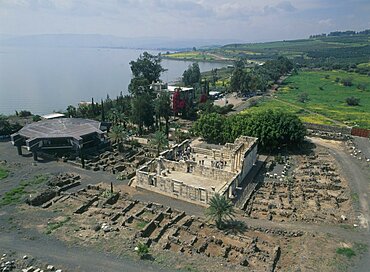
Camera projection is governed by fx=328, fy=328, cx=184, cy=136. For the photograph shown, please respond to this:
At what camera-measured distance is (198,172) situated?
5328cm

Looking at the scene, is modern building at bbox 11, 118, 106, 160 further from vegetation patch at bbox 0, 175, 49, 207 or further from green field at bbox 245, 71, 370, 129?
green field at bbox 245, 71, 370, 129

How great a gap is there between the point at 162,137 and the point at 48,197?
23.4 m

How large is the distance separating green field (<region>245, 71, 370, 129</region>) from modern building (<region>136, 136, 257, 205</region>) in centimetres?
4231

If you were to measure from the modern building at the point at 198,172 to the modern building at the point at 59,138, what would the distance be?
55.7 feet

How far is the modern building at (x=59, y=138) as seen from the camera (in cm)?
6212

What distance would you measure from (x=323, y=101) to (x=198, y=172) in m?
84.8

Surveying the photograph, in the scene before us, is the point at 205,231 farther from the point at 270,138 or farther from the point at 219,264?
the point at 270,138

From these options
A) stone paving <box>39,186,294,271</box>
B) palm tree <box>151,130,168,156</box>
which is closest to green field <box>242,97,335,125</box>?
palm tree <box>151,130,168,156</box>

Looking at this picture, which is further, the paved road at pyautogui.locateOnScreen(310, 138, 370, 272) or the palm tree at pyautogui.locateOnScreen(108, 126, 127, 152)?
the palm tree at pyautogui.locateOnScreen(108, 126, 127, 152)

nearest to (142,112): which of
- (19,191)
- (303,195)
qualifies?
(19,191)

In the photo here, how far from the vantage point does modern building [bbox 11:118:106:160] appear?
204 feet

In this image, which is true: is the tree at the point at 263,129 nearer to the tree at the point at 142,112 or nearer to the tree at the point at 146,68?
the tree at the point at 142,112

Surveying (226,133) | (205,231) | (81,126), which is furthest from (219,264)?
(81,126)

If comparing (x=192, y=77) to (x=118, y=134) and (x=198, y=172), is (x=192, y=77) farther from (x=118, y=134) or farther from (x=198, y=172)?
(x=198, y=172)
